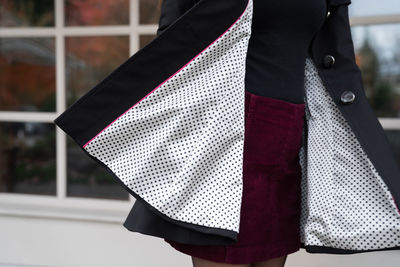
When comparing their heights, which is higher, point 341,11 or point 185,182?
point 341,11

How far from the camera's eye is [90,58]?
2941mm

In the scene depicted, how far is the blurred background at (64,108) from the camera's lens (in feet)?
7.57

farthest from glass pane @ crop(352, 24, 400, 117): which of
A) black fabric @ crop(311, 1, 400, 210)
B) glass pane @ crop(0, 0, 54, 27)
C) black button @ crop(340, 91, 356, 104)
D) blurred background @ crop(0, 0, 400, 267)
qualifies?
glass pane @ crop(0, 0, 54, 27)

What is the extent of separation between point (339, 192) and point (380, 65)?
4.30ft

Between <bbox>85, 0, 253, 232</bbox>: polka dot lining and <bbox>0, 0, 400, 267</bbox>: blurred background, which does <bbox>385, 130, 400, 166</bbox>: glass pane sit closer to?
<bbox>0, 0, 400, 267</bbox>: blurred background

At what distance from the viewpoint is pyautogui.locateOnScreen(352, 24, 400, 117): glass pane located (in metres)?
2.28

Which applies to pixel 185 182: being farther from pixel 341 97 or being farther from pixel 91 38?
pixel 91 38

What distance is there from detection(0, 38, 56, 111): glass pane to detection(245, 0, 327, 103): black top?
2.06 metres

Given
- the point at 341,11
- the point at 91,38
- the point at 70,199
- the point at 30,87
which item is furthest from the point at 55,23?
the point at 341,11

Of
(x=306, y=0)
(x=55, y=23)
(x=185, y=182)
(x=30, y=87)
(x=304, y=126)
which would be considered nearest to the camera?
(x=185, y=182)

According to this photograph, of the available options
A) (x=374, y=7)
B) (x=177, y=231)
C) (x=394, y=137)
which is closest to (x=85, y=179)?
(x=394, y=137)

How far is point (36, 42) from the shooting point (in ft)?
9.36

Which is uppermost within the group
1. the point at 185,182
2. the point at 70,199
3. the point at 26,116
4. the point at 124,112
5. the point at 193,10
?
the point at 193,10

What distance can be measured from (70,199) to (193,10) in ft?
6.51
